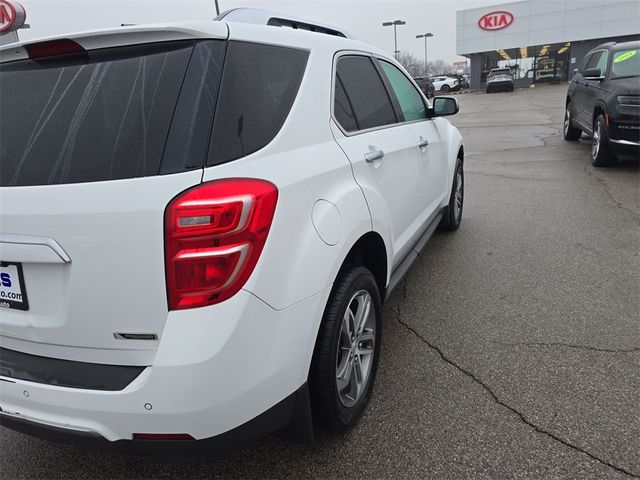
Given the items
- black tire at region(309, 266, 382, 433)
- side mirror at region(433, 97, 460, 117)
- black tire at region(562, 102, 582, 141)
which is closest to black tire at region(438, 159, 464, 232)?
side mirror at region(433, 97, 460, 117)

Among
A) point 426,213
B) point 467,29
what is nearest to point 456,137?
point 426,213

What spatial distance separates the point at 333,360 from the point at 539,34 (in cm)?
4286

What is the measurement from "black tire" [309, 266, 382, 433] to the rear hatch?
70cm

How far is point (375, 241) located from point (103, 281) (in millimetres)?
1374

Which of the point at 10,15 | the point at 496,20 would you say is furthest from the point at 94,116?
the point at 496,20

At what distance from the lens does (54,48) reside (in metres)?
1.80

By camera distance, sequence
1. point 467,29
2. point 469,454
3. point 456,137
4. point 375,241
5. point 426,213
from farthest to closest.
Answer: point 467,29 < point 456,137 < point 426,213 < point 375,241 < point 469,454

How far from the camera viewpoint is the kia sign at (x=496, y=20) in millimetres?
38062

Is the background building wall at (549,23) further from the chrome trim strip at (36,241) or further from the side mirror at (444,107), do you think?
the chrome trim strip at (36,241)

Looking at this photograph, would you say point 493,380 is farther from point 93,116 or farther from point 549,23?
point 549,23

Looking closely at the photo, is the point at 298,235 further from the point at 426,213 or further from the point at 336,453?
the point at 426,213

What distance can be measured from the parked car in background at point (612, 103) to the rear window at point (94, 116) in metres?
7.01

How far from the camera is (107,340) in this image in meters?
1.60

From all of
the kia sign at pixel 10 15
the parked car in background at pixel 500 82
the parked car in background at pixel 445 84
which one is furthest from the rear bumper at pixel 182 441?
the parked car in background at pixel 445 84
